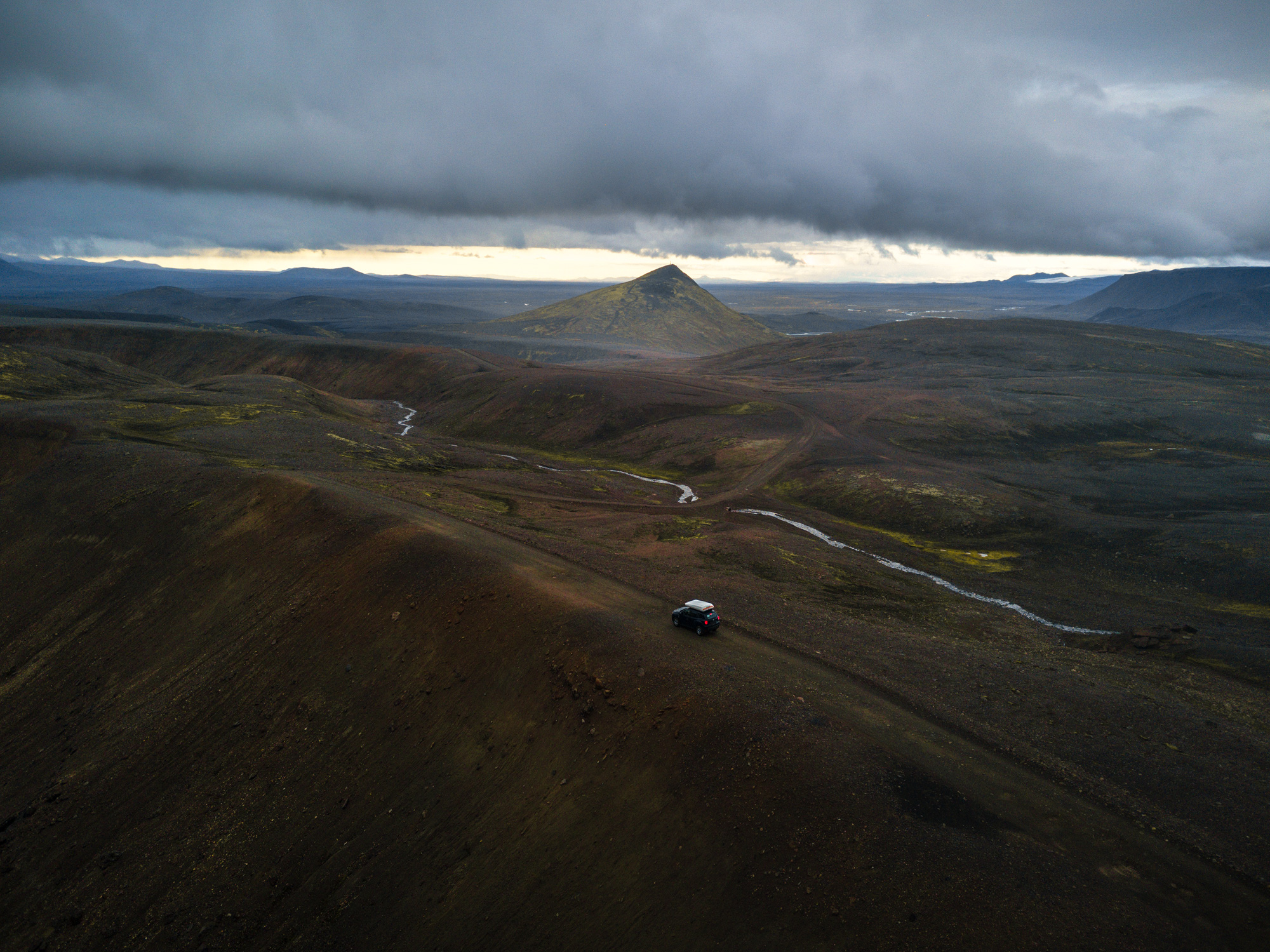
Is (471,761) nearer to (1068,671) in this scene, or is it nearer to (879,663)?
(879,663)

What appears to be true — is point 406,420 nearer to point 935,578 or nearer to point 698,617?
point 935,578

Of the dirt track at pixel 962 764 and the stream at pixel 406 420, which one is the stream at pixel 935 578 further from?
the stream at pixel 406 420

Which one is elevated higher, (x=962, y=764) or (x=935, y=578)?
(x=962, y=764)

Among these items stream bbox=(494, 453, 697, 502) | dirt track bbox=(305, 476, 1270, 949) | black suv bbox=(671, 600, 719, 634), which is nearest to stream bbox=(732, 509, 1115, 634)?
stream bbox=(494, 453, 697, 502)

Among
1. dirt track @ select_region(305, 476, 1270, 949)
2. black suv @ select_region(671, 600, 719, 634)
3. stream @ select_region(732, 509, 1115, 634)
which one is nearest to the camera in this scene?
dirt track @ select_region(305, 476, 1270, 949)

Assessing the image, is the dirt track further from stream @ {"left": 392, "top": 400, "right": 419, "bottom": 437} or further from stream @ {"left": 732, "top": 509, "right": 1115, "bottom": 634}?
stream @ {"left": 392, "top": 400, "right": 419, "bottom": 437}

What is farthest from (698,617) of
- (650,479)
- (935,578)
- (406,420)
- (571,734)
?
(406,420)

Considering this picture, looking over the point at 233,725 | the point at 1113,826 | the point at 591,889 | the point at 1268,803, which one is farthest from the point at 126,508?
the point at 1268,803

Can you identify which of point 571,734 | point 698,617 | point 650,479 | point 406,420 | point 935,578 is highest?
point 698,617

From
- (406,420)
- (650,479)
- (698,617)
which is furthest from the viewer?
(406,420)
